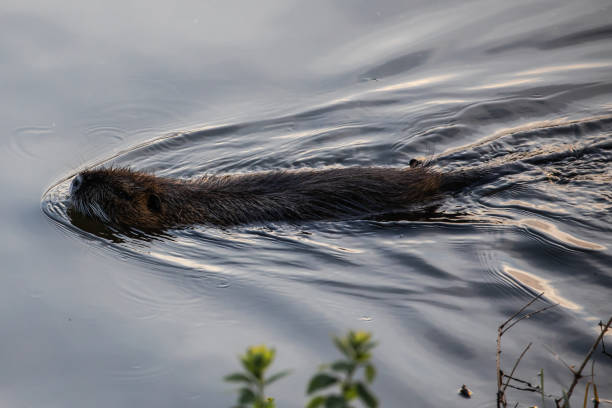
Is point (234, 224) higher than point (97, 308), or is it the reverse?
point (234, 224)

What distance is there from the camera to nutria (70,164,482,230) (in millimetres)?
5113

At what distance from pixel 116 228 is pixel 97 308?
1453mm

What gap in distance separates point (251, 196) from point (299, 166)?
4.48 ft

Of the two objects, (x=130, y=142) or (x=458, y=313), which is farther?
(x=130, y=142)

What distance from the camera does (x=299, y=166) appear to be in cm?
646

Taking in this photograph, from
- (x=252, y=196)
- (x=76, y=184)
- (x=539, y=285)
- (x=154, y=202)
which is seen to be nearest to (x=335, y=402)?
(x=539, y=285)

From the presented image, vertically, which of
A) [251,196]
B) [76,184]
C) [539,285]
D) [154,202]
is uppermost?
[251,196]

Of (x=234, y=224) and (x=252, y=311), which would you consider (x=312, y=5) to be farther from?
(x=252, y=311)

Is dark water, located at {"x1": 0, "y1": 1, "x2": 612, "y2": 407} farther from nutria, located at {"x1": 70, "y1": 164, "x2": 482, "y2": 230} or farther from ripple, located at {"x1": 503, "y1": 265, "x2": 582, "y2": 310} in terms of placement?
nutria, located at {"x1": 70, "y1": 164, "x2": 482, "y2": 230}

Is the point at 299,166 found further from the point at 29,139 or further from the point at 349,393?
the point at 349,393

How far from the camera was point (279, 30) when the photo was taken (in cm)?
801

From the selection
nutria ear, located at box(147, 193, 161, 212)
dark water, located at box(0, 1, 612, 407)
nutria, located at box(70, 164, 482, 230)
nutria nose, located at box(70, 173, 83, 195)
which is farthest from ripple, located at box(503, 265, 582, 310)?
nutria nose, located at box(70, 173, 83, 195)

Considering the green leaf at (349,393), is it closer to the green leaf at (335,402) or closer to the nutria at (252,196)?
the green leaf at (335,402)

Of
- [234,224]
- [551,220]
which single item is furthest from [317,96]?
[551,220]
